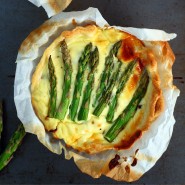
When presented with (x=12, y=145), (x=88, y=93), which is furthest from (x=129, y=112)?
(x=12, y=145)

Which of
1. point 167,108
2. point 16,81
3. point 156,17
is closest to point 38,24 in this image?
point 16,81

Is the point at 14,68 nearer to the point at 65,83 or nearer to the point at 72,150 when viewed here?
the point at 65,83

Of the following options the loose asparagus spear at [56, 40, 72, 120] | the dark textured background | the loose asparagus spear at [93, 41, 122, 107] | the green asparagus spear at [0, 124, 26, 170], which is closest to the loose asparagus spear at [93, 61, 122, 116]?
the loose asparagus spear at [93, 41, 122, 107]

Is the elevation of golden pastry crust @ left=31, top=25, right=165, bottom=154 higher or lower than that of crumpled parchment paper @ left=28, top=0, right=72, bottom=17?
lower

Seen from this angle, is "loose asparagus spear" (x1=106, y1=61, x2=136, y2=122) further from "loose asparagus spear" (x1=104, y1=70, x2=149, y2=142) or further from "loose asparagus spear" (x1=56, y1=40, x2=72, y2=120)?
"loose asparagus spear" (x1=56, y1=40, x2=72, y2=120)

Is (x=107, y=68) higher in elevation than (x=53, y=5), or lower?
lower

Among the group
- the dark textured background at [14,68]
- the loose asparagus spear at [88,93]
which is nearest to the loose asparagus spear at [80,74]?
the loose asparagus spear at [88,93]
